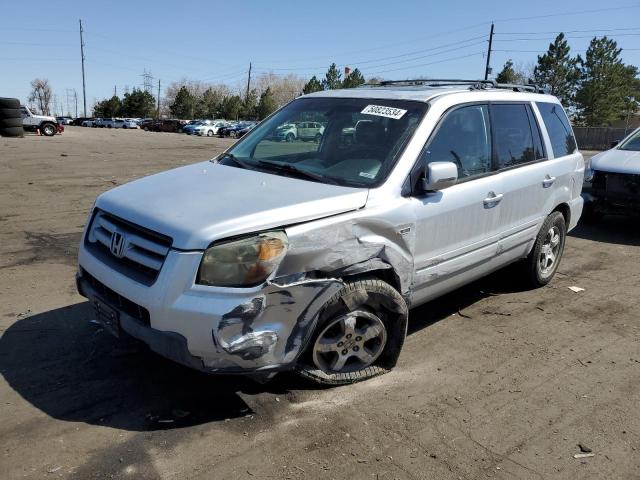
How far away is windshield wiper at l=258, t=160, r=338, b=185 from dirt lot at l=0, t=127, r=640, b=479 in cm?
137

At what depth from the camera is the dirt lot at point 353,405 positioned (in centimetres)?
283

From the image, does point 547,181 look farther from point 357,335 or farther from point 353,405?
point 353,405

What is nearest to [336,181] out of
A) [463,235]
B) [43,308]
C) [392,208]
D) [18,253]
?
[392,208]

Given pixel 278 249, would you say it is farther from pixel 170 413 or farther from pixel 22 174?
pixel 22 174

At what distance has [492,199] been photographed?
4.32 metres

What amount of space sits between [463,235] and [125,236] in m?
2.42

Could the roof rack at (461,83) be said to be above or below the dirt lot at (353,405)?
above

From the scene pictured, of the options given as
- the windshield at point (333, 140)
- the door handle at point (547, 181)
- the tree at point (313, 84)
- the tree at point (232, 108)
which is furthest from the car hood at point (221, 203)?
the tree at point (232, 108)

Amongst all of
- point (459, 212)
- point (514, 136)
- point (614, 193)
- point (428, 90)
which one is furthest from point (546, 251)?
point (614, 193)

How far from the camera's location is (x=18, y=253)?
246 inches

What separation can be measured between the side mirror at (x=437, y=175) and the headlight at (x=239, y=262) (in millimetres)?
1265

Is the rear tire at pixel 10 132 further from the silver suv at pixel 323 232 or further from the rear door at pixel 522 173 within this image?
the rear door at pixel 522 173

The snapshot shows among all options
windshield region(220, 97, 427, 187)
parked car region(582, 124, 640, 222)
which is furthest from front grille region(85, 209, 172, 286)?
parked car region(582, 124, 640, 222)

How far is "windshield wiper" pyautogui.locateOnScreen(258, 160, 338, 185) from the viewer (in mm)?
3580
